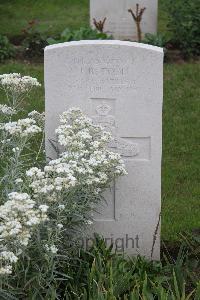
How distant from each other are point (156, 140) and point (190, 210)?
127 centimetres

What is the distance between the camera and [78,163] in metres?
4.11

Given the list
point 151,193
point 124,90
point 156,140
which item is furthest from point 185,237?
point 124,90

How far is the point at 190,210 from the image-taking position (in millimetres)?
5848

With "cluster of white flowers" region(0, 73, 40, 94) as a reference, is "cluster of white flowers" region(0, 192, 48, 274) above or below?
below

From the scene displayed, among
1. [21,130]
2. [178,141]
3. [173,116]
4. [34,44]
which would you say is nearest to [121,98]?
[21,130]

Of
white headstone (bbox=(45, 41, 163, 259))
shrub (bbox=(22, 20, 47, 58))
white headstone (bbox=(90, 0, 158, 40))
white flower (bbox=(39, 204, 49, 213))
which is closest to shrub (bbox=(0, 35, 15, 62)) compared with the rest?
shrub (bbox=(22, 20, 47, 58))

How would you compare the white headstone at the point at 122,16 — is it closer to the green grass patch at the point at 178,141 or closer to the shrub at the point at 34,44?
the shrub at the point at 34,44

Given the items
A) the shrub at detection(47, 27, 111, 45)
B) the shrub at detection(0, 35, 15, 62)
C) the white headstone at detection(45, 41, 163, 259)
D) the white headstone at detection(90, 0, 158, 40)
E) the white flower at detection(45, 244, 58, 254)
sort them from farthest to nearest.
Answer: the white headstone at detection(90, 0, 158, 40), the shrub at detection(0, 35, 15, 62), the shrub at detection(47, 27, 111, 45), the white headstone at detection(45, 41, 163, 259), the white flower at detection(45, 244, 58, 254)

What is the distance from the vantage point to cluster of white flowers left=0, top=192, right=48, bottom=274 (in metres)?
3.45

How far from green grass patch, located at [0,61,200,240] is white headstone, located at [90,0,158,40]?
1.22 m

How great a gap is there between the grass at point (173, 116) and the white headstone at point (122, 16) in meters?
1.02

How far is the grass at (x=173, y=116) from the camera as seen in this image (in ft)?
19.2

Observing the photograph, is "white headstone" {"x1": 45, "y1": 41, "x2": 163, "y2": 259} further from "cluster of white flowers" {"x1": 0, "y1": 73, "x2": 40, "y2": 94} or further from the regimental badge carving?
"cluster of white flowers" {"x1": 0, "y1": 73, "x2": 40, "y2": 94}

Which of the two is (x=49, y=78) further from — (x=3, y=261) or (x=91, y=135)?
(x=3, y=261)
